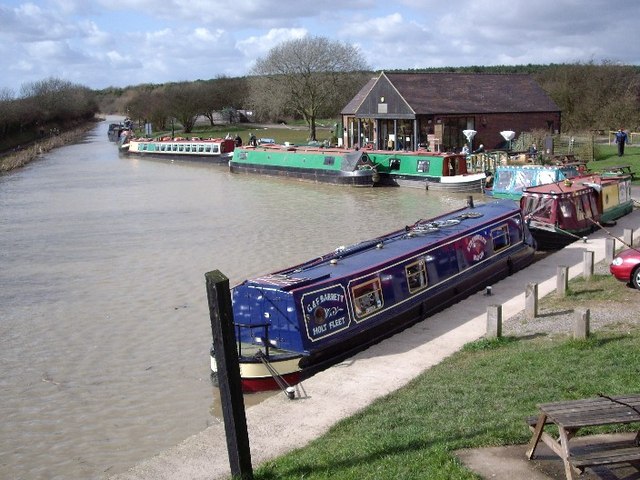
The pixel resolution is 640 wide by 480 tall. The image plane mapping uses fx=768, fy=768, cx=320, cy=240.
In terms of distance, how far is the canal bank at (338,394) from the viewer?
8.02 m

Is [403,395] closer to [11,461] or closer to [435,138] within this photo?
[11,461]

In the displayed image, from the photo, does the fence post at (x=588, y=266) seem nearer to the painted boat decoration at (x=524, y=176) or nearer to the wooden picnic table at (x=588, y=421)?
the wooden picnic table at (x=588, y=421)

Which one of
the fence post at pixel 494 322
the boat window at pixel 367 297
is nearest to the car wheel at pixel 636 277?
the fence post at pixel 494 322

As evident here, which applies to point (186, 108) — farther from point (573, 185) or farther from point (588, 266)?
point (588, 266)

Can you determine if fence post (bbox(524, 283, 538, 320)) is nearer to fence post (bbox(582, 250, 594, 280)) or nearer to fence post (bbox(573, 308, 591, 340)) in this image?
fence post (bbox(573, 308, 591, 340))

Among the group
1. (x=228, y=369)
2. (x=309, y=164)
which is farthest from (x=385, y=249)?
(x=309, y=164)

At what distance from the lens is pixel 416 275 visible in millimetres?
13531

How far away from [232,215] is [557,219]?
39.8 ft

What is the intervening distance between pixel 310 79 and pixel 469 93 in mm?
17706

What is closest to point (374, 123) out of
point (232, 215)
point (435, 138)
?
point (435, 138)

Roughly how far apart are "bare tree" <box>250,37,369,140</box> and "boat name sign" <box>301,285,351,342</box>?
41538mm

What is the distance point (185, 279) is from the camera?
58.7ft

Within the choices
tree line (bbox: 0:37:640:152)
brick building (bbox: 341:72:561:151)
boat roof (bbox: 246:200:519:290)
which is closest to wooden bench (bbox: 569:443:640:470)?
boat roof (bbox: 246:200:519:290)

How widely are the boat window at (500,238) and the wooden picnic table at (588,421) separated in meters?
10.2
